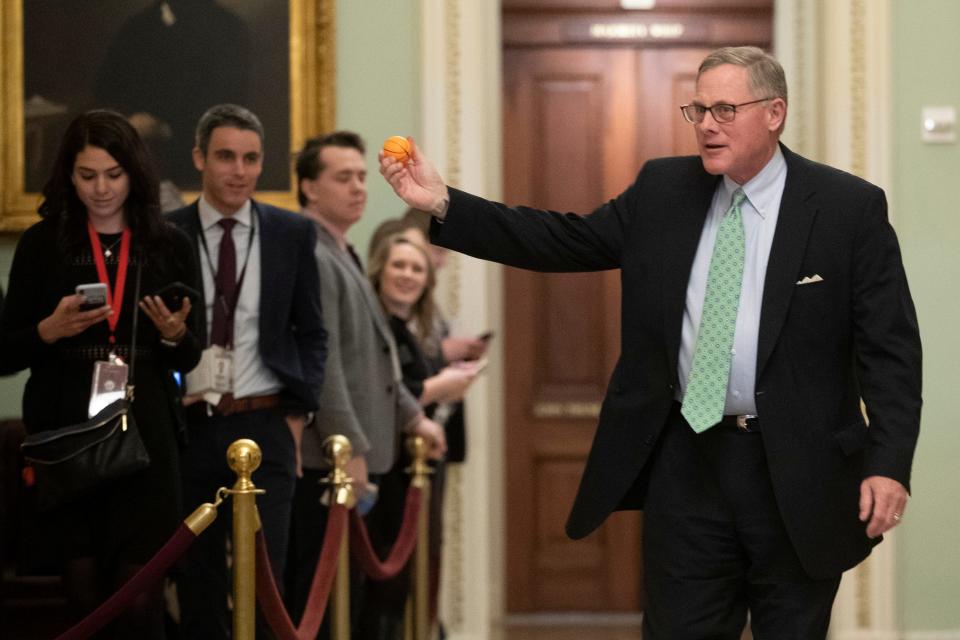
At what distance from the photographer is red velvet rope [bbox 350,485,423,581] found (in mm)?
4730

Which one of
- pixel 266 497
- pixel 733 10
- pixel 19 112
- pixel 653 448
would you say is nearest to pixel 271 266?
pixel 266 497

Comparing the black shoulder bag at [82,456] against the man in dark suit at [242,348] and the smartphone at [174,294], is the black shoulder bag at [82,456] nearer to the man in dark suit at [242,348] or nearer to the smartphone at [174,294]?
the smartphone at [174,294]

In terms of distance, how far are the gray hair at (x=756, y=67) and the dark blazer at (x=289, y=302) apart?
1.67m

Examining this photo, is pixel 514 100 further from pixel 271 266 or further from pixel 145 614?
pixel 145 614

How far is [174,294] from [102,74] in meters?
3.13

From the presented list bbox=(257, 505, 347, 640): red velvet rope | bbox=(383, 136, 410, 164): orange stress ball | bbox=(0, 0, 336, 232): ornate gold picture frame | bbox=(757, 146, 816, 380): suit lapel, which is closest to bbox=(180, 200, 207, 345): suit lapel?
bbox=(257, 505, 347, 640): red velvet rope

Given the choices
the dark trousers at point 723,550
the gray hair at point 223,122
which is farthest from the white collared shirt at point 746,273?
the gray hair at point 223,122

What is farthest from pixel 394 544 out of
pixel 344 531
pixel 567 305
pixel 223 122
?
pixel 567 305

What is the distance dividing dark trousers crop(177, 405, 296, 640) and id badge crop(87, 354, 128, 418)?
50 centimetres

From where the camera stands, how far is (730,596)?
359cm

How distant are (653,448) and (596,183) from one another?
17.5 feet

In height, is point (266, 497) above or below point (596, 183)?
below

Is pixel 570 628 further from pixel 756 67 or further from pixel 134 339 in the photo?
pixel 756 67

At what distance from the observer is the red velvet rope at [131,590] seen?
10.8ft
